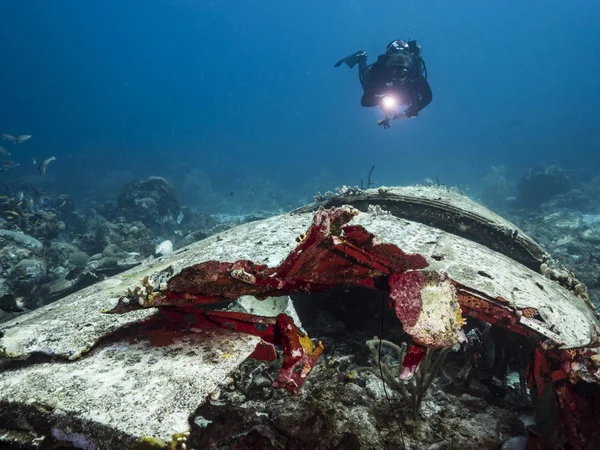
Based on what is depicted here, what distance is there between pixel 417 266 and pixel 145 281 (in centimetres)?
191

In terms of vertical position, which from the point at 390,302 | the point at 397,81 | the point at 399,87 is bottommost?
the point at 390,302

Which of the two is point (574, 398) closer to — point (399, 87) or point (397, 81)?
point (397, 81)

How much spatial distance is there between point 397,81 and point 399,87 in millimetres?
333

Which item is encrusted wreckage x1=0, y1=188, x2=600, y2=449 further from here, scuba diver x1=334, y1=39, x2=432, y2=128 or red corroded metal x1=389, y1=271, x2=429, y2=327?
scuba diver x1=334, y1=39, x2=432, y2=128

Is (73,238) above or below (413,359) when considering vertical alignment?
above

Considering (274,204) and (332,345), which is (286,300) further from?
(274,204)

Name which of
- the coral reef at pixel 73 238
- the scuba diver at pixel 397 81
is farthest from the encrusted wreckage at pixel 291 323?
the scuba diver at pixel 397 81

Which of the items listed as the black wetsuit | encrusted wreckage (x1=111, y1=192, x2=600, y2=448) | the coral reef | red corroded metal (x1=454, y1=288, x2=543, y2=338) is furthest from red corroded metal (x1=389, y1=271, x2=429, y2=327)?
the black wetsuit

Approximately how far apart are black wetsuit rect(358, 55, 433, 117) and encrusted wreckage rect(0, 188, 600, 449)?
6290 millimetres

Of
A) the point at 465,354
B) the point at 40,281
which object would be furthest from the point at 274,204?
the point at 465,354

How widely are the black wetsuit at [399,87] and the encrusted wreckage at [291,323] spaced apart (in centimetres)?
629

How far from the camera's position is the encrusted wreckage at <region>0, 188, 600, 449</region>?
5.61 ft

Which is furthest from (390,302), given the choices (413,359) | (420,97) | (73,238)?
(73,238)

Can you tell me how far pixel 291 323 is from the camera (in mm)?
2225
